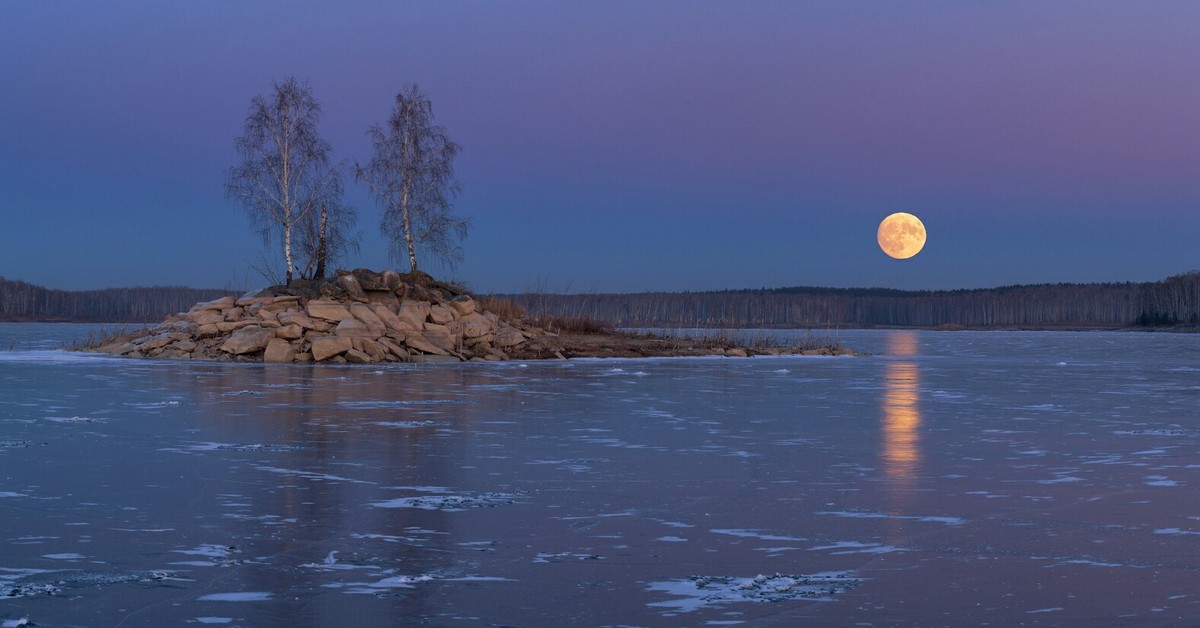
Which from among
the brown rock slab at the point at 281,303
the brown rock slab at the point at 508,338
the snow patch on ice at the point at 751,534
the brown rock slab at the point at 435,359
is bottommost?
the snow patch on ice at the point at 751,534

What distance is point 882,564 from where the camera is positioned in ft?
17.6

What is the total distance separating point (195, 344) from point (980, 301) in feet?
401

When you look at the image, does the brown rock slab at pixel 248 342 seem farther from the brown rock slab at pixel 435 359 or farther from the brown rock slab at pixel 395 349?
the brown rock slab at pixel 435 359

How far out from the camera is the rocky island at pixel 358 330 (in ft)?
91.0

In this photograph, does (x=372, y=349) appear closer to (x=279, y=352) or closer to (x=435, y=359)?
(x=435, y=359)

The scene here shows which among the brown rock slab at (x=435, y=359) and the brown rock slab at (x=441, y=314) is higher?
the brown rock slab at (x=441, y=314)

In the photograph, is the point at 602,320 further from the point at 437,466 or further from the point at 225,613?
the point at 225,613

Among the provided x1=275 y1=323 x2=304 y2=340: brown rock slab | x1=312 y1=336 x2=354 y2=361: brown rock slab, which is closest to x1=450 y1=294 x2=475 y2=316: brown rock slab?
x1=312 y1=336 x2=354 y2=361: brown rock slab

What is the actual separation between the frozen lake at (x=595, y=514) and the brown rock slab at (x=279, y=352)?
41.7 ft

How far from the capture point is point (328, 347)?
27.0 m


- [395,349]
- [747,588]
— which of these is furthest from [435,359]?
[747,588]

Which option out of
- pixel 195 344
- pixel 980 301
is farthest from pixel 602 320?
pixel 980 301

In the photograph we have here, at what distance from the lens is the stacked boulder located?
27.7 m

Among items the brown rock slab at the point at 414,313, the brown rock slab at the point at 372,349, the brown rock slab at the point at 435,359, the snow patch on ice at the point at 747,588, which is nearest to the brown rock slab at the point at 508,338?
the brown rock slab at the point at 414,313
